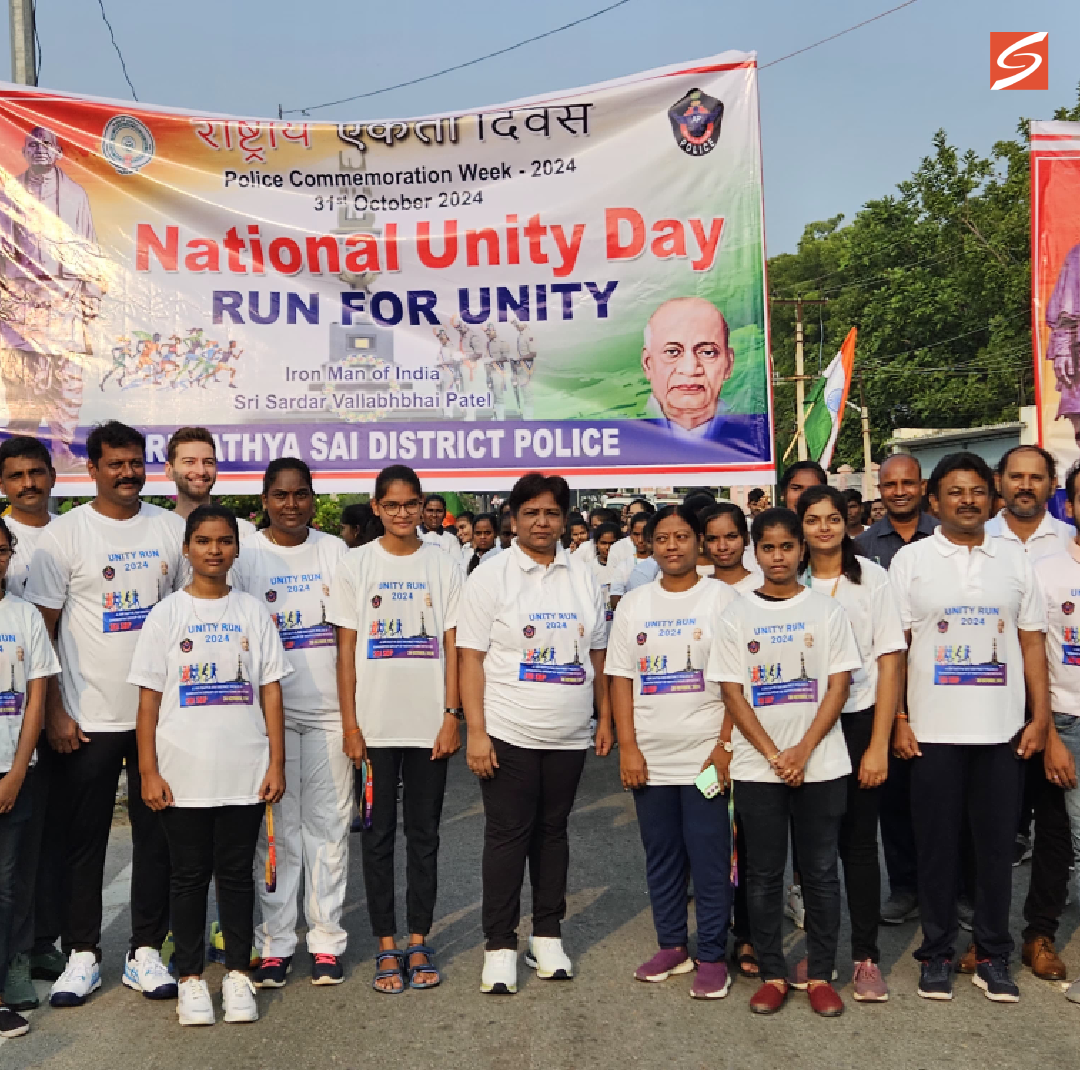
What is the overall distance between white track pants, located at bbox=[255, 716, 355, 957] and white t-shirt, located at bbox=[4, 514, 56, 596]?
1107mm

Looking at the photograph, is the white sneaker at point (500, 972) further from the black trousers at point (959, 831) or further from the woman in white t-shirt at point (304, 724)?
the black trousers at point (959, 831)

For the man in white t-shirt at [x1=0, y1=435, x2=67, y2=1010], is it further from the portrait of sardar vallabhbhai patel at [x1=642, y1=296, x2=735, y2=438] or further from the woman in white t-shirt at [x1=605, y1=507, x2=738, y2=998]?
the portrait of sardar vallabhbhai patel at [x1=642, y1=296, x2=735, y2=438]

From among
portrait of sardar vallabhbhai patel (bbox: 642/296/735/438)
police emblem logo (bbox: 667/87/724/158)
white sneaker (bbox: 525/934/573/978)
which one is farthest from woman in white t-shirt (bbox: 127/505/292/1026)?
police emblem logo (bbox: 667/87/724/158)

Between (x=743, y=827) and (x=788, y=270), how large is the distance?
64.1 meters

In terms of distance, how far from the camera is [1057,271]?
704 centimetres

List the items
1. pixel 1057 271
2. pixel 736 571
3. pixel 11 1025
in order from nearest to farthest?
pixel 11 1025 < pixel 736 571 < pixel 1057 271

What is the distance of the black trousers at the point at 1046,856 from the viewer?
15.7ft

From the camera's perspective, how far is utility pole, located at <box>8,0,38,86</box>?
345 inches

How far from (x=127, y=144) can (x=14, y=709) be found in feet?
10.9

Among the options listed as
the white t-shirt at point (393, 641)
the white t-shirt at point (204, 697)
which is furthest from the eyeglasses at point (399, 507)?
the white t-shirt at point (204, 697)

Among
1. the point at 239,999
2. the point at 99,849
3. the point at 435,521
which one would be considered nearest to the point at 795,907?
the point at 239,999

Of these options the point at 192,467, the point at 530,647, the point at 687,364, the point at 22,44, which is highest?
the point at 22,44

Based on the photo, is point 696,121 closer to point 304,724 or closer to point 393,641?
point 393,641

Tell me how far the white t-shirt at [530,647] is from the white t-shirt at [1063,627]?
5.95 feet
